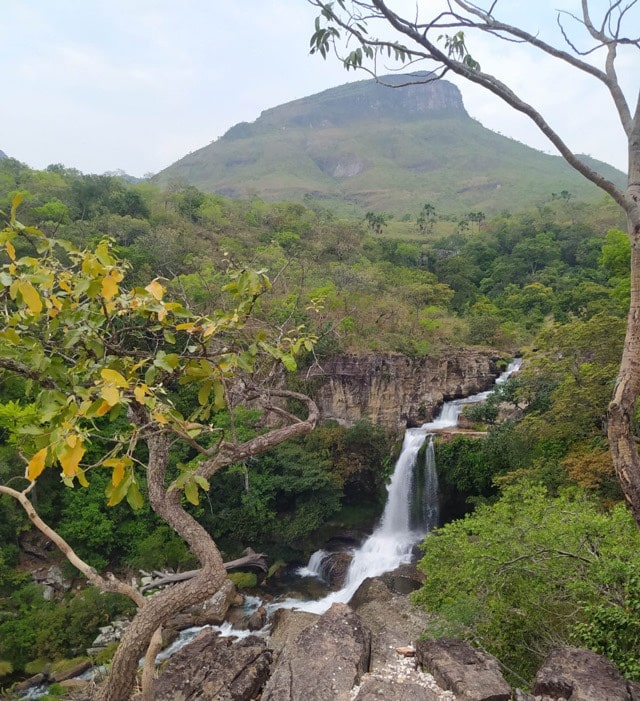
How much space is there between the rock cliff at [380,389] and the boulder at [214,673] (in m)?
12.5

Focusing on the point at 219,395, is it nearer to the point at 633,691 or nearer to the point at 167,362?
the point at 167,362

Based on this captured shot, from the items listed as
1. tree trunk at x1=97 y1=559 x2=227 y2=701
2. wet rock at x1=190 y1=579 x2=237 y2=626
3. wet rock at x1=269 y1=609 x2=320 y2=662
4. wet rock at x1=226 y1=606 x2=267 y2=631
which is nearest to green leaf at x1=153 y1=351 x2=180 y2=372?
tree trunk at x1=97 y1=559 x2=227 y2=701

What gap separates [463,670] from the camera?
317cm

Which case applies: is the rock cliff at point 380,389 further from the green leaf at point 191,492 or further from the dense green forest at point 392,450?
the green leaf at point 191,492

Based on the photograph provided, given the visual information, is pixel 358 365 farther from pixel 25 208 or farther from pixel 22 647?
pixel 25 208

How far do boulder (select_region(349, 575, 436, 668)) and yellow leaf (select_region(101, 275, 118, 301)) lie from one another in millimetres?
9315

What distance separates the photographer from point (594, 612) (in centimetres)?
382

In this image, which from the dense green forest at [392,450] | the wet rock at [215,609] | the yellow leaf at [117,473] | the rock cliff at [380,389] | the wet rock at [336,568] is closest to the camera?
the yellow leaf at [117,473]

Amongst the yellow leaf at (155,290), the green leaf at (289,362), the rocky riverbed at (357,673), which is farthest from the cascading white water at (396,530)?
the yellow leaf at (155,290)

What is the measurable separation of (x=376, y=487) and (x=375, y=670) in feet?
37.5

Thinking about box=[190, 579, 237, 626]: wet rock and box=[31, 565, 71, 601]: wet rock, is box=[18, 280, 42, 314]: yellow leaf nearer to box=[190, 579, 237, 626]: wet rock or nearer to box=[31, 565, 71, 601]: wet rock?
box=[190, 579, 237, 626]: wet rock

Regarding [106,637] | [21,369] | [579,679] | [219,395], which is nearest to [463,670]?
[579,679]

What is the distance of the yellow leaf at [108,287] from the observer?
5.85 ft

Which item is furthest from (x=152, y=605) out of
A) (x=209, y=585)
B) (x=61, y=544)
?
(x=61, y=544)
